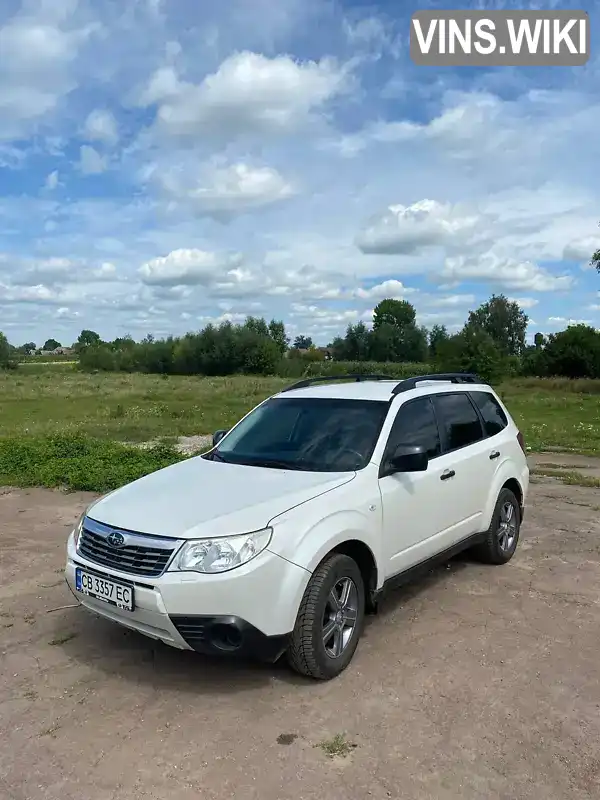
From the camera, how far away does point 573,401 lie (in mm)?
30094

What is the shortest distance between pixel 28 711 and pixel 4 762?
0.48 m

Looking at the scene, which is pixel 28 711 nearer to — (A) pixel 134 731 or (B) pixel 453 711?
(A) pixel 134 731

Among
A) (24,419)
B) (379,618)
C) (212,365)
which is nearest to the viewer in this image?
(379,618)

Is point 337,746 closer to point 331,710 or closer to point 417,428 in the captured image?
point 331,710

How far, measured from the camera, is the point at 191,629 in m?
3.58

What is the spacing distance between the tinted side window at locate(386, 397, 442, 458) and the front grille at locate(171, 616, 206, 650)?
1.86 meters

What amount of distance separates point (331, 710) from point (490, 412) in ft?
11.7

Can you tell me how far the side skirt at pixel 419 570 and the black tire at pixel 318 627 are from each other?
453 millimetres

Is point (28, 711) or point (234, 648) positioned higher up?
point (234, 648)

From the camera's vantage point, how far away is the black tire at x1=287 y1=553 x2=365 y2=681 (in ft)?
12.3

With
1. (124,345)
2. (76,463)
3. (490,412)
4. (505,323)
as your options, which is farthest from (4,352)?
(490,412)

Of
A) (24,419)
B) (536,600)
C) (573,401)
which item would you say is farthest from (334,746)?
(573,401)

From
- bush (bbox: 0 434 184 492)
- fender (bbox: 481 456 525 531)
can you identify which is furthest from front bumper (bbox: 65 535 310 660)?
bush (bbox: 0 434 184 492)

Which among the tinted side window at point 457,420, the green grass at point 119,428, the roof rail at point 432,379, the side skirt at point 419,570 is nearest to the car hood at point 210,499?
the side skirt at point 419,570
